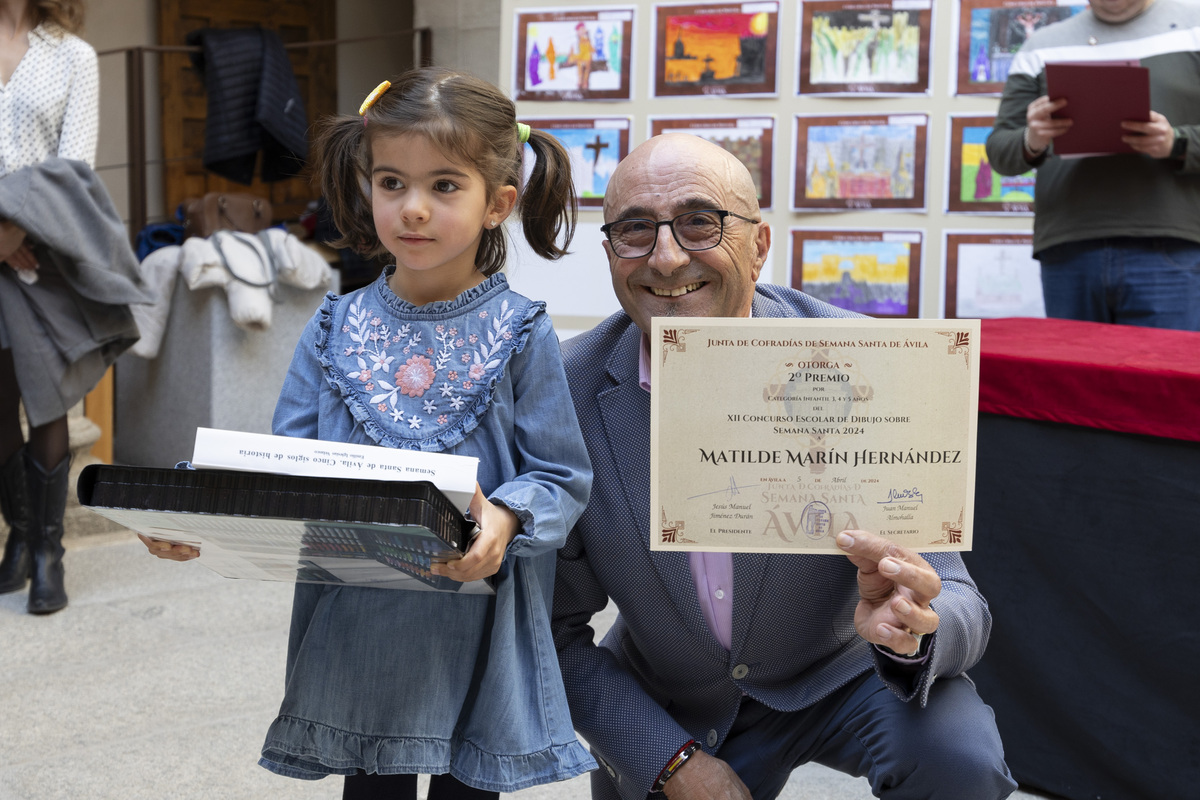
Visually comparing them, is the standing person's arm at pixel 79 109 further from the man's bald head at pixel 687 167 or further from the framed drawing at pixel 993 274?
the framed drawing at pixel 993 274

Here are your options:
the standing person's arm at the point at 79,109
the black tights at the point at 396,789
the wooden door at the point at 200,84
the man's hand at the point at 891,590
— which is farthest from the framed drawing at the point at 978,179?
the wooden door at the point at 200,84

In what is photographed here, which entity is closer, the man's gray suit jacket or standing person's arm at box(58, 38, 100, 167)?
the man's gray suit jacket

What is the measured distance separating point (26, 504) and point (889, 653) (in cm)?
271

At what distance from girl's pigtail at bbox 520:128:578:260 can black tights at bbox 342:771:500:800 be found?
717 millimetres

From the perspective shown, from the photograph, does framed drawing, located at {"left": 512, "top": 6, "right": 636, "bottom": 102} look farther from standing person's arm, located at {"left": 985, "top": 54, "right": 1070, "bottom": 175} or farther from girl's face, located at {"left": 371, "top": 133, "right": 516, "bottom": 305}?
girl's face, located at {"left": 371, "top": 133, "right": 516, "bottom": 305}

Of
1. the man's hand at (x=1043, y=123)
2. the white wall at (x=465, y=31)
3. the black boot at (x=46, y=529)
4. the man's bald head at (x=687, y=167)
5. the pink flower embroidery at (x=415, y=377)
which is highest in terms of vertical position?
the white wall at (x=465, y=31)

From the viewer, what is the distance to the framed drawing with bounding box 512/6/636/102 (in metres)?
3.67

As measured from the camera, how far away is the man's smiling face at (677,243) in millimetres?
1600

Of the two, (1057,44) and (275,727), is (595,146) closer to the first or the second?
(1057,44)

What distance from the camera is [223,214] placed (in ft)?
15.4

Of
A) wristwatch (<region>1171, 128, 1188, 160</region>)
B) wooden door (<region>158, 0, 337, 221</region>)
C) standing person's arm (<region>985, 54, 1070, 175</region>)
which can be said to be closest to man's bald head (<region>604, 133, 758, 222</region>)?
standing person's arm (<region>985, 54, 1070, 175</region>)

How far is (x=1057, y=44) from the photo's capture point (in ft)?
9.89
